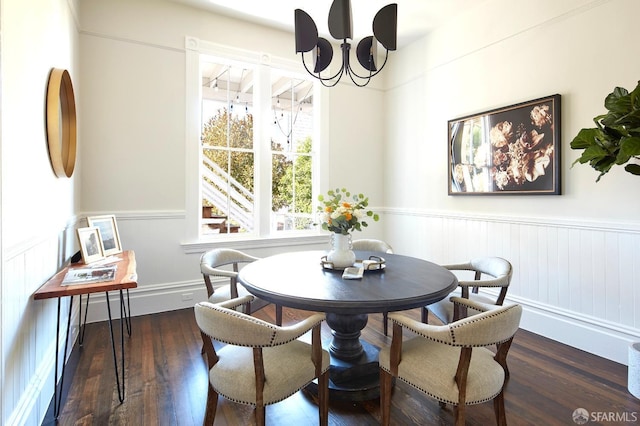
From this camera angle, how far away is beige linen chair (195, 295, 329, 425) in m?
1.38

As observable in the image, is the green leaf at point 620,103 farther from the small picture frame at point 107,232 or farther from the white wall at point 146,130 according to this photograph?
the small picture frame at point 107,232

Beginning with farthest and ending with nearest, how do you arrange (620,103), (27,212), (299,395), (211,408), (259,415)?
(299,395)
(620,103)
(27,212)
(211,408)
(259,415)

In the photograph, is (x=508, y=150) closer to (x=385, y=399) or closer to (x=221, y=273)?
(x=385, y=399)

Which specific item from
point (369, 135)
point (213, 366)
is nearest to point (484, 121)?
point (369, 135)

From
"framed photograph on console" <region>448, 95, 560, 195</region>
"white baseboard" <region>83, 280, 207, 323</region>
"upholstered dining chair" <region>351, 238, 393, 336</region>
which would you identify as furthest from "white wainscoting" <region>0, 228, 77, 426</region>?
"framed photograph on console" <region>448, 95, 560, 195</region>

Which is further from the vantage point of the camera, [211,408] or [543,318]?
[543,318]

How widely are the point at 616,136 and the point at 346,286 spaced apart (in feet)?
5.89

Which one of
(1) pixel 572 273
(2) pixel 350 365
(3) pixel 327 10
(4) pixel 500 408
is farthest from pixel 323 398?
(3) pixel 327 10

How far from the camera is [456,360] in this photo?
1.57 m

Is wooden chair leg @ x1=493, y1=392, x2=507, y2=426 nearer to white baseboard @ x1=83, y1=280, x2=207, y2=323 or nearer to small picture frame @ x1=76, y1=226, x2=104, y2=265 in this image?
small picture frame @ x1=76, y1=226, x2=104, y2=265

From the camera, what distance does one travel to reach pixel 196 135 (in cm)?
371

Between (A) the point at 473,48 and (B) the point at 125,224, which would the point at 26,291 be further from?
(A) the point at 473,48

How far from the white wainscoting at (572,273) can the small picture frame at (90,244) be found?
3.60m

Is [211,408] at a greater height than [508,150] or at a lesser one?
lesser
